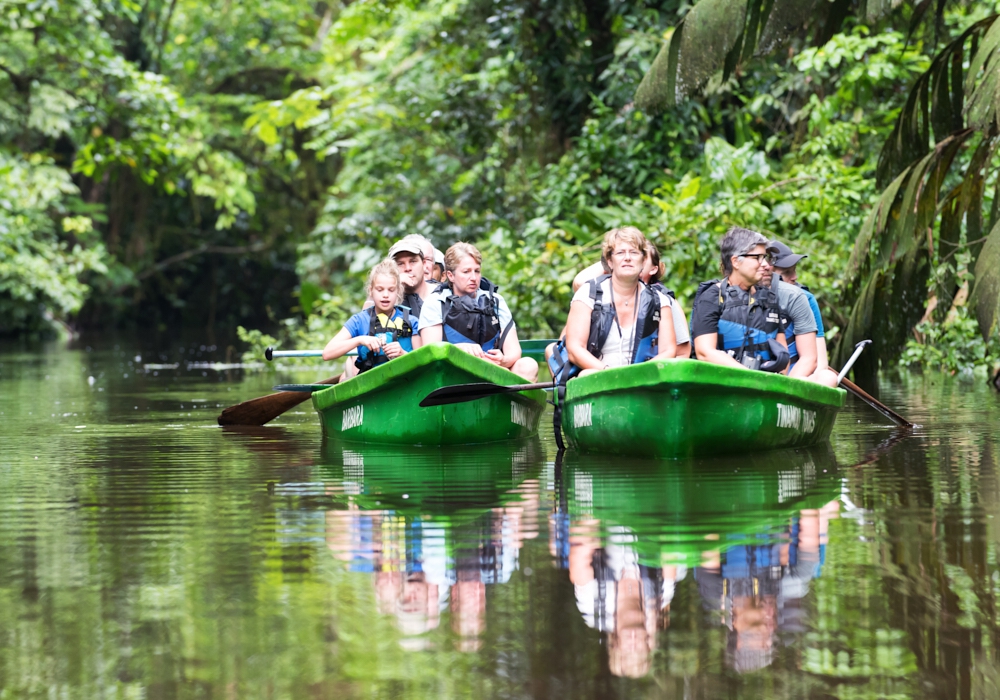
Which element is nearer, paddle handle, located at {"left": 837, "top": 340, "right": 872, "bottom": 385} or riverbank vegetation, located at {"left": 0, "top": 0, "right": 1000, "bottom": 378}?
paddle handle, located at {"left": 837, "top": 340, "right": 872, "bottom": 385}

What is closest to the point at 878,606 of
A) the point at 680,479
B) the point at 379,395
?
the point at 680,479

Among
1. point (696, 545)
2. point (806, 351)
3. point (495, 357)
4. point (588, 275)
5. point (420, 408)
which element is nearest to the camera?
point (696, 545)

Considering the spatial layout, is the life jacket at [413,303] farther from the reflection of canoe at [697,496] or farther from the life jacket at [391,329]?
the reflection of canoe at [697,496]

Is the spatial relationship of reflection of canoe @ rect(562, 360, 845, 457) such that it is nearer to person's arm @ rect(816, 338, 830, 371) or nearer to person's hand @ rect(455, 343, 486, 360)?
person's arm @ rect(816, 338, 830, 371)

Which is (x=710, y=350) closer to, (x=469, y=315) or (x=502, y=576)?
(x=469, y=315)

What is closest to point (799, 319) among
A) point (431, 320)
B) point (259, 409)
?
point (431, 320)

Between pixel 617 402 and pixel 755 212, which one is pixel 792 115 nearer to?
pixel 755 212

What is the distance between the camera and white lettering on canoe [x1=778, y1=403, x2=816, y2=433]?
7.71 meters

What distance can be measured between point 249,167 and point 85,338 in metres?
6.28

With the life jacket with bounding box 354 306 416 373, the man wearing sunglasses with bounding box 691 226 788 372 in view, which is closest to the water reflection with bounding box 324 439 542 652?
the life jacket with bounding box 354 306 416 373

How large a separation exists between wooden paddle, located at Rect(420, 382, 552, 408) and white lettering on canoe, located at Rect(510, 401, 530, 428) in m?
0.49

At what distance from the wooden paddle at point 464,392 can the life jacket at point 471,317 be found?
610 millimetres

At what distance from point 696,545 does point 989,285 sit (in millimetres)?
3446

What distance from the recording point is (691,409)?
732cm
